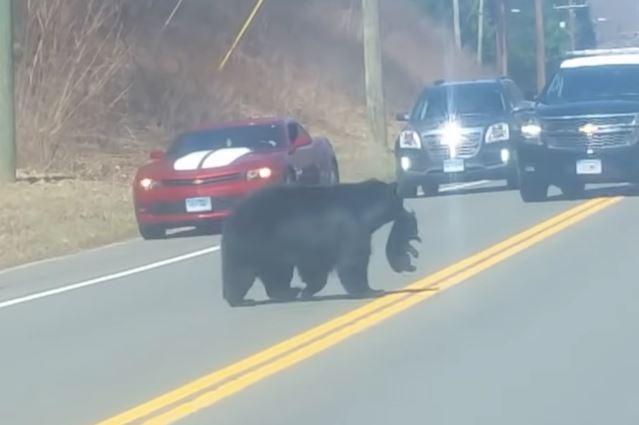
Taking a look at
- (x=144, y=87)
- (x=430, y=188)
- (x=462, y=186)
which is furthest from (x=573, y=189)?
(x=144, y=87)

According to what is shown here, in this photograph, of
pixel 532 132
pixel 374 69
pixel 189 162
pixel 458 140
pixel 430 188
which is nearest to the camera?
pixel 189 162

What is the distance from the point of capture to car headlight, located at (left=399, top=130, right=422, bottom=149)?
99.2 ft

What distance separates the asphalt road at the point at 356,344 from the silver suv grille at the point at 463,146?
883 centimetres

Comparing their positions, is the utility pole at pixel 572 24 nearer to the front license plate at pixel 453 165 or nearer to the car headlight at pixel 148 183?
the front license plate at pixel 453 165

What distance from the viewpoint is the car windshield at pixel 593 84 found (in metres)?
27.6

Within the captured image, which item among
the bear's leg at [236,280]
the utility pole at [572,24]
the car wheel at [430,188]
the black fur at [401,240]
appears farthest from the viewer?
the utility pole at [572,24]

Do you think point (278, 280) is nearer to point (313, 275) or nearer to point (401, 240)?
point (313, 275)

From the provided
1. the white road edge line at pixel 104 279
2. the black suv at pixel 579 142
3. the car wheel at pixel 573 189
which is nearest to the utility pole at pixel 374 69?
the car wheel at pixel 573 189

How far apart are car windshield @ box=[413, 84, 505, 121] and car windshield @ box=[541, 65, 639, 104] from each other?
9.06 ft

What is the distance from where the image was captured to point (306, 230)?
1501 cm

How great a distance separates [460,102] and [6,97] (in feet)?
25.1

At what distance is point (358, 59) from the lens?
62.6m

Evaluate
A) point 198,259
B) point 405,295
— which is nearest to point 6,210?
point 198,259

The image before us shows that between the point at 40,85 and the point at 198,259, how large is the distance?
45.6 ft
